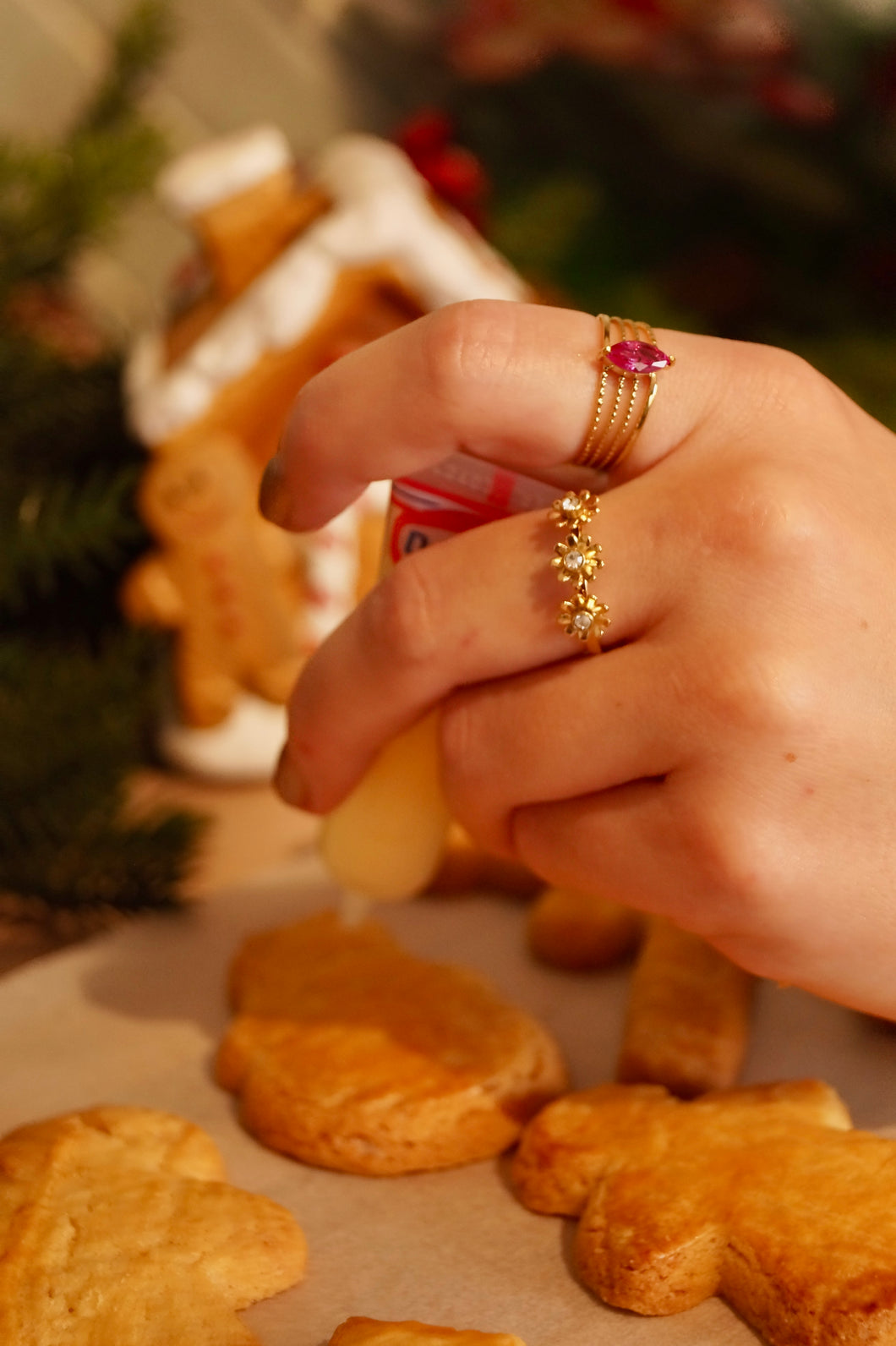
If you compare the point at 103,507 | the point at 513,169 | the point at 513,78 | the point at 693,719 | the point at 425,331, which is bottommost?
the point at 103,507

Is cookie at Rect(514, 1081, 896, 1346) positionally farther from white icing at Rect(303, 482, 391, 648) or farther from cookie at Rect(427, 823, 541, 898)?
white icing at Rect(303, 482, 391, 648)

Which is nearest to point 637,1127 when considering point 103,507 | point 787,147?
point 103,507

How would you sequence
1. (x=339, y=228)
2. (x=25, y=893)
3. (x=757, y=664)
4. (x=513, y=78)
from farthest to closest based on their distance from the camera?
(x=513, y=78) → (x=339, y=228) → (x=25, y=893) → (x=757, y=664)

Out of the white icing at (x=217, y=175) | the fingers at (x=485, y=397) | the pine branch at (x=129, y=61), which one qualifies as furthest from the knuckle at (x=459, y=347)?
the pine branch at (x=129, y=61)

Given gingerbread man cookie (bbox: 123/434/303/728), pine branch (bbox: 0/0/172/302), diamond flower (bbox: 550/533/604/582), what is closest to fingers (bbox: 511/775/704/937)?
diamond flower (bbox: 550/533/604/582)

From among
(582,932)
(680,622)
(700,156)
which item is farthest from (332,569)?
(700,156)

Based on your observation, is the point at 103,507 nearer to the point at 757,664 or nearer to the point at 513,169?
the point at 757,664

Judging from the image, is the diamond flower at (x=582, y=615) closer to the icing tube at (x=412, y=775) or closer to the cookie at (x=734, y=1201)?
the icing tube at (x=412, y=775)

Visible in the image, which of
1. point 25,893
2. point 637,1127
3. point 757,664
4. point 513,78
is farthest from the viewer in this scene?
point 513,78
